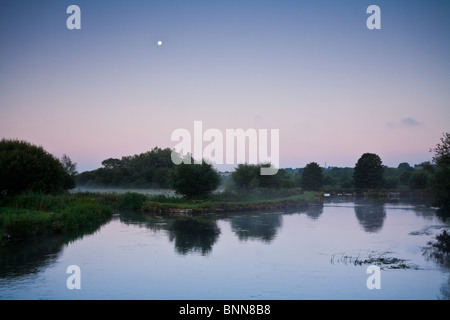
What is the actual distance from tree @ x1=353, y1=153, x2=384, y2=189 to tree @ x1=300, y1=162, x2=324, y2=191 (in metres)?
7.74

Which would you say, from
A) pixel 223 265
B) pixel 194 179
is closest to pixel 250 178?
pixel 194 179

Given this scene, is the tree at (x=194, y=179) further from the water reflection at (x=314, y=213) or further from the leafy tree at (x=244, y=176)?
the leafy tree at (x=244, y=176)

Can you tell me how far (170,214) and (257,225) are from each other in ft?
36.3

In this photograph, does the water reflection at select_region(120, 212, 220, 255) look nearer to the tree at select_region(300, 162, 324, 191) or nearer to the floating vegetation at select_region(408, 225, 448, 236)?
the floating vegetation at select_region(408, 225, 448, 236)

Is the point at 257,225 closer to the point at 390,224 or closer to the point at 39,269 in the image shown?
the point at 390,224

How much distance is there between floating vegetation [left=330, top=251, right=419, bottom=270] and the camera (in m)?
15.3

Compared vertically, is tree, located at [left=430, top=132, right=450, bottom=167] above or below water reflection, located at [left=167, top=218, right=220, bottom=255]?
above

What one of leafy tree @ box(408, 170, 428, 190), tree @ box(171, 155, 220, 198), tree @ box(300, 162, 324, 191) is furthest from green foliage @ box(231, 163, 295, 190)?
leafy tree @ box(408, 170, 428, 190)

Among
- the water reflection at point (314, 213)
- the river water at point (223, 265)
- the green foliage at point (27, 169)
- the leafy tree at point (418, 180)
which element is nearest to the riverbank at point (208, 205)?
the water reflection at point (314, 213)

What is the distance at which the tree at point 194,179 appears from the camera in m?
40.6

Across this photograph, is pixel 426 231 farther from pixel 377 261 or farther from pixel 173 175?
pixel 173 175

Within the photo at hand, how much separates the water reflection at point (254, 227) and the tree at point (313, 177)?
166 feet
